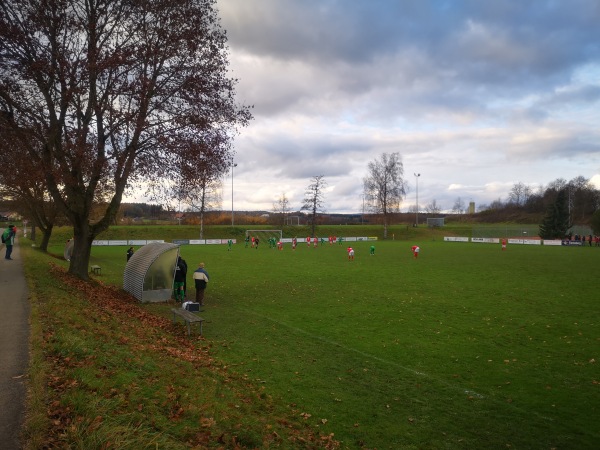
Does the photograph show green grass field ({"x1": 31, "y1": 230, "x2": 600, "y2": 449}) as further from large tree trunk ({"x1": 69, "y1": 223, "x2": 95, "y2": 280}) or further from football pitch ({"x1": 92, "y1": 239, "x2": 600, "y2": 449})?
large tree trunk ({"x1": 69, "y1": 223, "x2": 95, "y2": 280})

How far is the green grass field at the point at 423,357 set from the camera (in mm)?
6938

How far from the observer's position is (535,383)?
873 cm

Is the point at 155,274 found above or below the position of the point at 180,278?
above

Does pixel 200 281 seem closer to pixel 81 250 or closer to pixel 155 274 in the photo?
pixel 155 274

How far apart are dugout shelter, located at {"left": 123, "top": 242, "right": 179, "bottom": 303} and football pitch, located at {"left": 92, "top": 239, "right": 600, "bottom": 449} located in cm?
195

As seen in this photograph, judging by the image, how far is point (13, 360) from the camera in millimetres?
6836

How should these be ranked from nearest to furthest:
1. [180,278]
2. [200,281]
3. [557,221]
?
[200,281] → [180,278] → [557,221]

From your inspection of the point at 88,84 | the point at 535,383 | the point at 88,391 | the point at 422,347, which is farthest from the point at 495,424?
the point at 88,84

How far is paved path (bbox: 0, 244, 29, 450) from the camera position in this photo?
4.68 m

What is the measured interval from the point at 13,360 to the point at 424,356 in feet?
27.6

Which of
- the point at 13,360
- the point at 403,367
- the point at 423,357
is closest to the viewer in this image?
the point at 13,360

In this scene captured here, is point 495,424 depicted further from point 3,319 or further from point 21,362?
point 3,319

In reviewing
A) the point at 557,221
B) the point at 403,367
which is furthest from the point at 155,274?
the point at 557,221

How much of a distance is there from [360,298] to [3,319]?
1234cm
